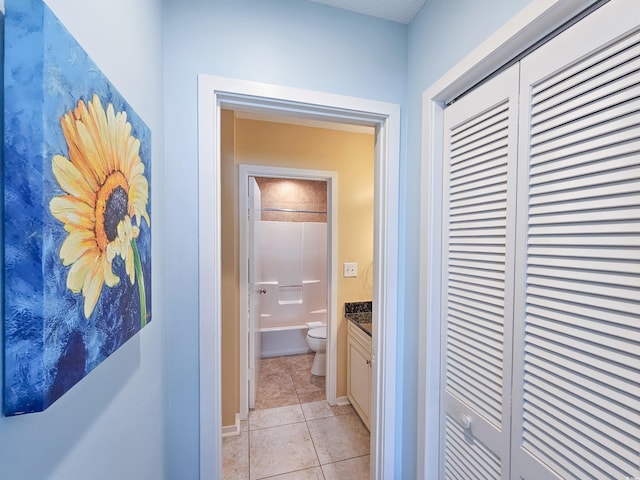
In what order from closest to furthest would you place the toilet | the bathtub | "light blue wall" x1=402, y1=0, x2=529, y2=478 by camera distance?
"light blue wall" x1=402, y1=0, x2=529, y2=478, the toilet, the bathtub

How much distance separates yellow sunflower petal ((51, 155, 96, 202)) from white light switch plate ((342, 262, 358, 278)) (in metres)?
2.11

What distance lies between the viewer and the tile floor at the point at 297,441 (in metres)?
1.73

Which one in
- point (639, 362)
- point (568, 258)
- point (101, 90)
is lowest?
point (639, 362)

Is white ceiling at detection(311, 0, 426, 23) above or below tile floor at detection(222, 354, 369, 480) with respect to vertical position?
above

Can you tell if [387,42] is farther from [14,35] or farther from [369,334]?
[369,334]

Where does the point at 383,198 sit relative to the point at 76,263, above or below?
above

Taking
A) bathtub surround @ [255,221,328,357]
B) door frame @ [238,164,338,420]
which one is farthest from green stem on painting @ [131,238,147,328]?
bathtub surround @ [255,221,328,357]

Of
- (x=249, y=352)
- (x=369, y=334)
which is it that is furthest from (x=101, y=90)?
(x=249, y=352)

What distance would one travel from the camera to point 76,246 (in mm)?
438

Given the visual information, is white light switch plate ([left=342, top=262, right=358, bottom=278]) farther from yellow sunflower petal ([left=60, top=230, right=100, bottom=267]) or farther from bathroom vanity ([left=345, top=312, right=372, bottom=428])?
yellow sunflower petal ([left=60, top=230, right=100, bottom=267])

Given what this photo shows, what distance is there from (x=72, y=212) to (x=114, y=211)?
0.14 meters

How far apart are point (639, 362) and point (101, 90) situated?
3.75 feet

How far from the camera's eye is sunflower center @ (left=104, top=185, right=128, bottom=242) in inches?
21.1

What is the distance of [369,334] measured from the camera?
6.46ft
